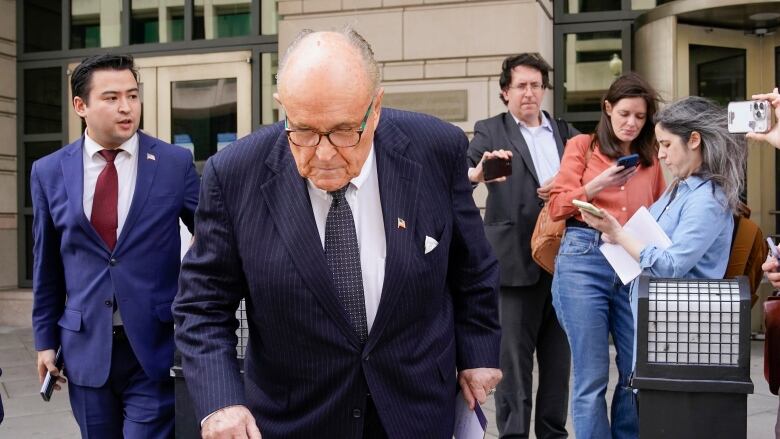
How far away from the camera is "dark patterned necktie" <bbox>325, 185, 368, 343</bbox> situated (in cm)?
236

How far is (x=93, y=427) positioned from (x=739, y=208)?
2.94 metres

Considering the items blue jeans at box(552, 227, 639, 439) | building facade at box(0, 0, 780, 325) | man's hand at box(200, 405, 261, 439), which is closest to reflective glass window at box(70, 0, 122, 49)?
building facade at box(0, 0, 780, 325)

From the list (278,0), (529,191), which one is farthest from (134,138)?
(278,0)

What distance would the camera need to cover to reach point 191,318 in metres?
2.43

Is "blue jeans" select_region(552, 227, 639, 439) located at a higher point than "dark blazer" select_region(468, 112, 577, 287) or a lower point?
lower

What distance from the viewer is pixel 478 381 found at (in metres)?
2.61

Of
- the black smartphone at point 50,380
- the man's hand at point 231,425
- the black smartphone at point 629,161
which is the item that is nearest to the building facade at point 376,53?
the black smartphone at point 629,161

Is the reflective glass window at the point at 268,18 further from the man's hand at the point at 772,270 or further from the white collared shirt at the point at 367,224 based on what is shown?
the white collared shirt at the point at 367,224

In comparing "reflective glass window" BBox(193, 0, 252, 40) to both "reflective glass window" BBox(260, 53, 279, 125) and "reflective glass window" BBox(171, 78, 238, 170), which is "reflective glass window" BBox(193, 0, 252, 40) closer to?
"reflective glass window" BBox(260, 53, 279, 125)

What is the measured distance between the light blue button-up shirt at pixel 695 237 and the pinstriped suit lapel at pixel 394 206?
1782 millimetres

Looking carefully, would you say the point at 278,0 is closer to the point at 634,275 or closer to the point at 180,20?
the point at 180,20

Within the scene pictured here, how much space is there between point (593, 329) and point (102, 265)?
7.53ft

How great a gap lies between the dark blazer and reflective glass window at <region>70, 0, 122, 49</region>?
8132mm

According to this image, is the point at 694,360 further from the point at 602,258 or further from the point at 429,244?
the point at 429,244
